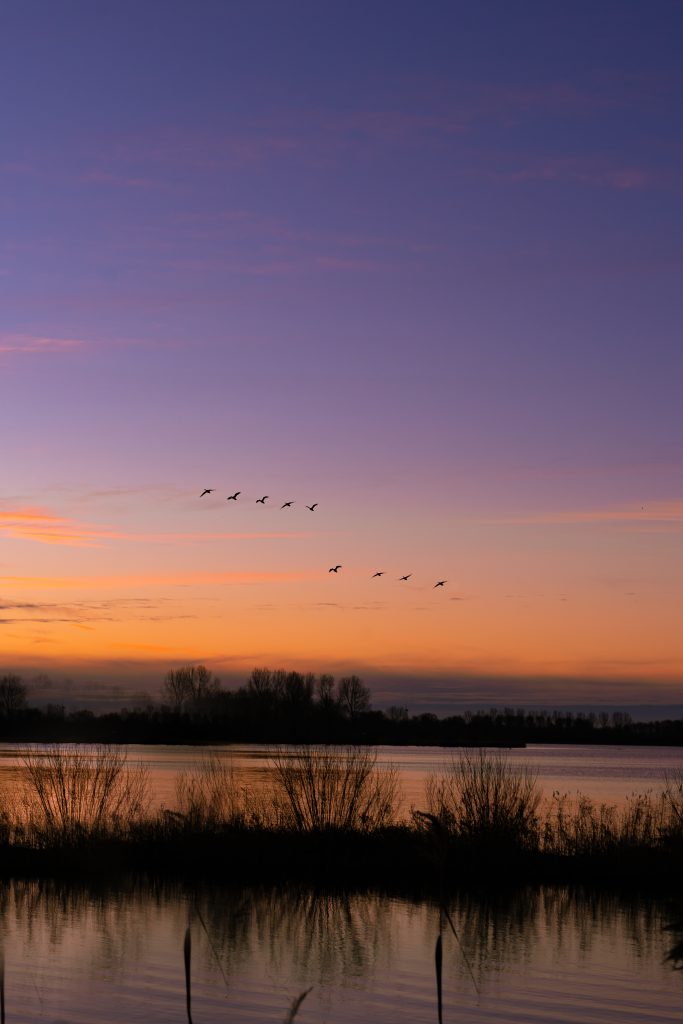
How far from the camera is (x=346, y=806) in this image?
2794cm

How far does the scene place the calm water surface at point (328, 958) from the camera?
1538 cm

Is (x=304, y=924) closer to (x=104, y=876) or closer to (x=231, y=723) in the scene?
(x=104, y=876)

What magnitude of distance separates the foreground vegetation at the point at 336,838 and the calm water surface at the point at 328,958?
1.41 metres

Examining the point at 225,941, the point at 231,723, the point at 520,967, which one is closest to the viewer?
the point at 520,967

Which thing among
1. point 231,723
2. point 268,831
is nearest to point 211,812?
point 268,831

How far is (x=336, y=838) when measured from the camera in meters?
A: 27.5

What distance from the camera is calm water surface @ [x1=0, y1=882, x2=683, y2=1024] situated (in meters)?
15.4

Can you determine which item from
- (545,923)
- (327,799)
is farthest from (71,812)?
(545,923)

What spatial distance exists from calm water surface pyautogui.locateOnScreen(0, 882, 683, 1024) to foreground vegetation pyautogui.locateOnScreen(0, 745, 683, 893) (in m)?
1.41

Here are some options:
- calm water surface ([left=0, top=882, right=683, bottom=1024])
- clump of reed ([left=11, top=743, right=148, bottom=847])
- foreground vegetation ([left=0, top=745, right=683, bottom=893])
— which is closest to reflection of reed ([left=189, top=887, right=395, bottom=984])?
calm water surface ([left=0, top=882, right=683, bottom=1024])

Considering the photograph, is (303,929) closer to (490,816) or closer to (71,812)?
(490,816)

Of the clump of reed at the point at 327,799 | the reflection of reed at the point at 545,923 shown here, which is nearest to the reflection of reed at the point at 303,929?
the reflection of reed at the point at 545,923

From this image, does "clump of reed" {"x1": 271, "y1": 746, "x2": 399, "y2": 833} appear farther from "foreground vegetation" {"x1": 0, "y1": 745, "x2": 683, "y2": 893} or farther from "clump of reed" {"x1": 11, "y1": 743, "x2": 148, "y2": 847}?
"clump of reed" {"x1": 11, "y1": 743, "x2": 148, "y2": 847}

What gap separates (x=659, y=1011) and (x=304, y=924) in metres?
8.02
